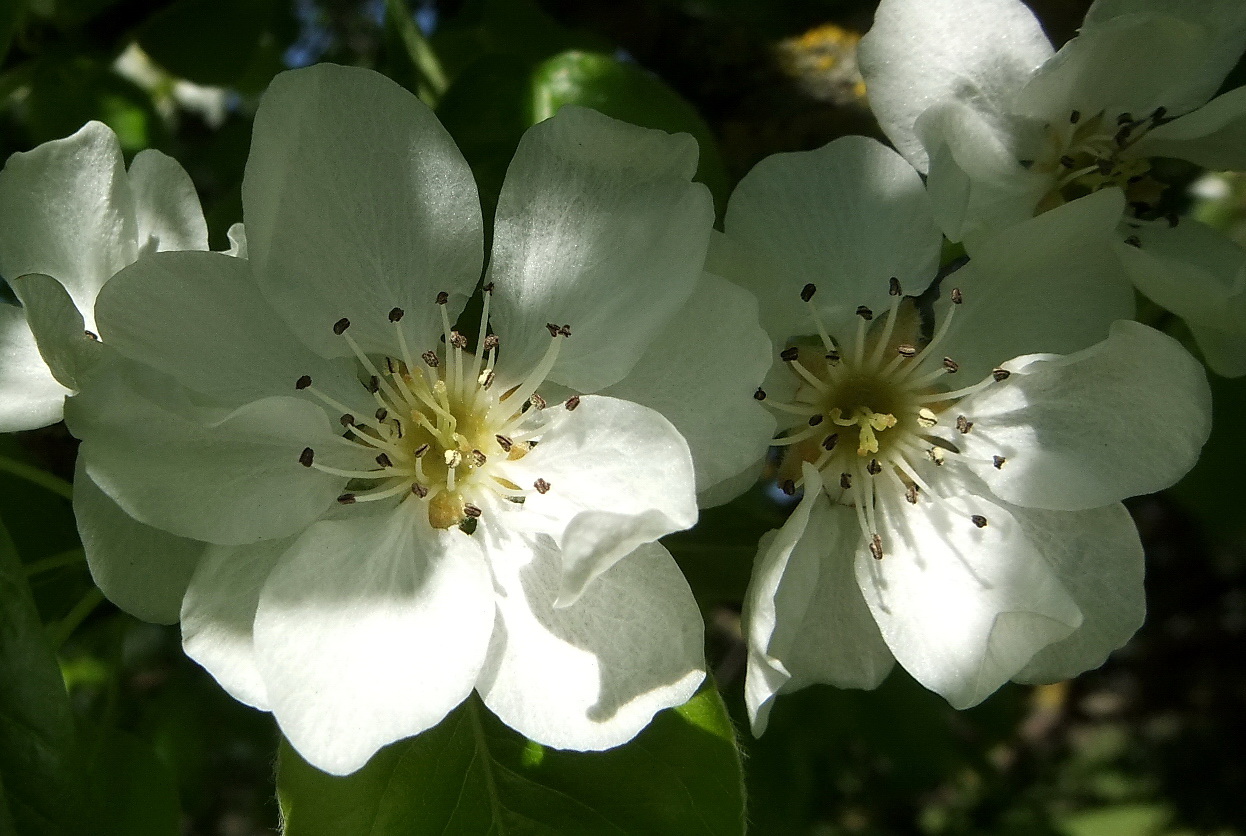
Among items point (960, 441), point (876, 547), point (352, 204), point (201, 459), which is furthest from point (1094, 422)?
point (201, 459)

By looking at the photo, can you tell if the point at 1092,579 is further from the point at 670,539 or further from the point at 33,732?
the point at 33,732

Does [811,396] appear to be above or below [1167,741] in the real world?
above

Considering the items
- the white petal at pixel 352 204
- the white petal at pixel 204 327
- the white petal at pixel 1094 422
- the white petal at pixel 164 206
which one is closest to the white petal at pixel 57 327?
the white petal at pixel 204 327

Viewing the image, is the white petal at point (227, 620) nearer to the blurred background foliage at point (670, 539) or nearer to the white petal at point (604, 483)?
the blurred background foliage at point (670, 539)

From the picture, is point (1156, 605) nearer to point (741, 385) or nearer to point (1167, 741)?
point (1167, 741)

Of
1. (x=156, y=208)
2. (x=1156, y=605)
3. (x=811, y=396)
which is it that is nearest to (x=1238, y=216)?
(x=1156, y=605)

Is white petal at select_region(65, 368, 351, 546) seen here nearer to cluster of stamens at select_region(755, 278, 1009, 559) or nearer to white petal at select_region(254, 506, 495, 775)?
white petal at select_region(254, 506, 495, 775)
